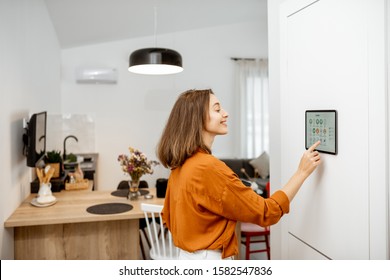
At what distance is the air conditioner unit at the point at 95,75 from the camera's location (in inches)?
193

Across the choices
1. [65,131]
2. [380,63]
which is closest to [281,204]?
[380,63]

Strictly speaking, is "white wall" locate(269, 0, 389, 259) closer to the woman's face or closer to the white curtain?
the woman's face

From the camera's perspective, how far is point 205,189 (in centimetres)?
122

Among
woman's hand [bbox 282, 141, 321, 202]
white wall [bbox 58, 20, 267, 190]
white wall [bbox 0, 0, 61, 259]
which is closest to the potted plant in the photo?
white wall [bbox 0, 0, 61, 259]

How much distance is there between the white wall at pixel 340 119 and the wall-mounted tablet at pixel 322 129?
22 mm

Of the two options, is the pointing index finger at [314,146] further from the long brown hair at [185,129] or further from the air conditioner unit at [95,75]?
the air conditioner unit at [95,75]

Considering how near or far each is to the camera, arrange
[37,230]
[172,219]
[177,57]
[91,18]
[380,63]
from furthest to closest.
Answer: [91,18], [177,57], [37,230], [172,219], [380,63]

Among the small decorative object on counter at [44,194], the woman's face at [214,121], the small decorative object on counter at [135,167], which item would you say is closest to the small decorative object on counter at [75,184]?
the small decorative object on counter at [44,194]

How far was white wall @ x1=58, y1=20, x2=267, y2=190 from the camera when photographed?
5020 millimetres

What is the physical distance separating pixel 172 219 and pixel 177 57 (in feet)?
5.21

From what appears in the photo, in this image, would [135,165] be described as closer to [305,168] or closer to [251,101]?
[305,168]

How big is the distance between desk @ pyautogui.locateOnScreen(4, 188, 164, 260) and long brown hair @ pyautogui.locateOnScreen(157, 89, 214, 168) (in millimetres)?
1117

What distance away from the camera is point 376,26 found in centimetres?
95
